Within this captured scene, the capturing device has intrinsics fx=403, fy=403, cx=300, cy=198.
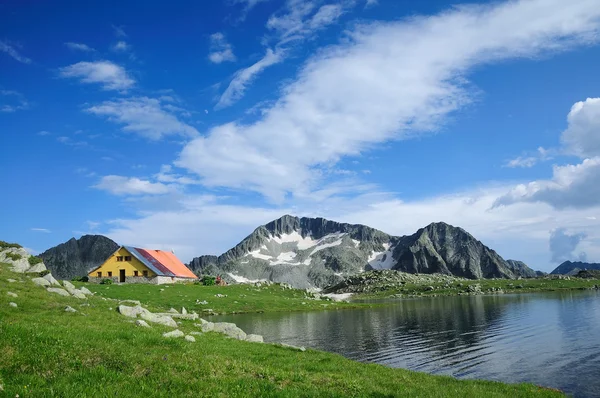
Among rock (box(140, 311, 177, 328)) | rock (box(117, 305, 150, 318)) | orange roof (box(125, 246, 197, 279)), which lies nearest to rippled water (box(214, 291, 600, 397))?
rock (box(140, 311, 177, 328))

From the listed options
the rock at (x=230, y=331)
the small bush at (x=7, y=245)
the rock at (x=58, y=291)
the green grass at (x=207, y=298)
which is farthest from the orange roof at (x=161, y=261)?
the rock at (x=230, y=331)

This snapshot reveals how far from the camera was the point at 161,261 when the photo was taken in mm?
124562

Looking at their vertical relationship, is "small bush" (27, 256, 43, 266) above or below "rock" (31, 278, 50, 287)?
above

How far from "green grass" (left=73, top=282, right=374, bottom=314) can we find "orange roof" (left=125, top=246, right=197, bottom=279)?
21008mm

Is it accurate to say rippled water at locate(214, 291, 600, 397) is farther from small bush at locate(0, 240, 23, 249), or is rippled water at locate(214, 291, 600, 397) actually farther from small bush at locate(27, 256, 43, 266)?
small bush at locate(0, 240, 23, 249)

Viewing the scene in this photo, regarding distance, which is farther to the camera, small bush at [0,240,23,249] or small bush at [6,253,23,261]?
small bush at [0,240,23,249]

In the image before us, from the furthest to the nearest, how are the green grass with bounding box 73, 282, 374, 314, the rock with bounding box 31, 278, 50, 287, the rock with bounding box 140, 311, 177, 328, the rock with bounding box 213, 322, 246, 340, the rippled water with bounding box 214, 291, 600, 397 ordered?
the green grass with bounding box 73, 282, 374, 314, the rock with bounding box 31, 278, 50, 287, the rock with bounding box 213, 322, 246, 340, the rippled water with bounding box 214, 291, 600, 397, the rock with bounding box 140, 311, 177, 328

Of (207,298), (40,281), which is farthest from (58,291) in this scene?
(207,298)

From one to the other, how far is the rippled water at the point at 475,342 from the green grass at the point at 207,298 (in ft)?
41.0

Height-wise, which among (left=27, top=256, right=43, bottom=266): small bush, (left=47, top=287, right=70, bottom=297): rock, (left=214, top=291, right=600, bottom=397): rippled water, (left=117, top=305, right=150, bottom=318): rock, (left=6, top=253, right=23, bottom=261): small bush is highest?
(left=6, top=253, right=23, bottom=261): small bush

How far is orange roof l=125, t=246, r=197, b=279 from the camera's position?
113938 mm

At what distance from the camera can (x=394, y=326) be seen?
64.1 m

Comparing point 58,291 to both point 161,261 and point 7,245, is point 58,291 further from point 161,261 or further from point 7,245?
point 161,261

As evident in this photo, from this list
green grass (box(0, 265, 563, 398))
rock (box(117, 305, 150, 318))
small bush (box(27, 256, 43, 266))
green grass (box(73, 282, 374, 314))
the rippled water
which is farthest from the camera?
green grass (box(73, 282, 374, 314))
